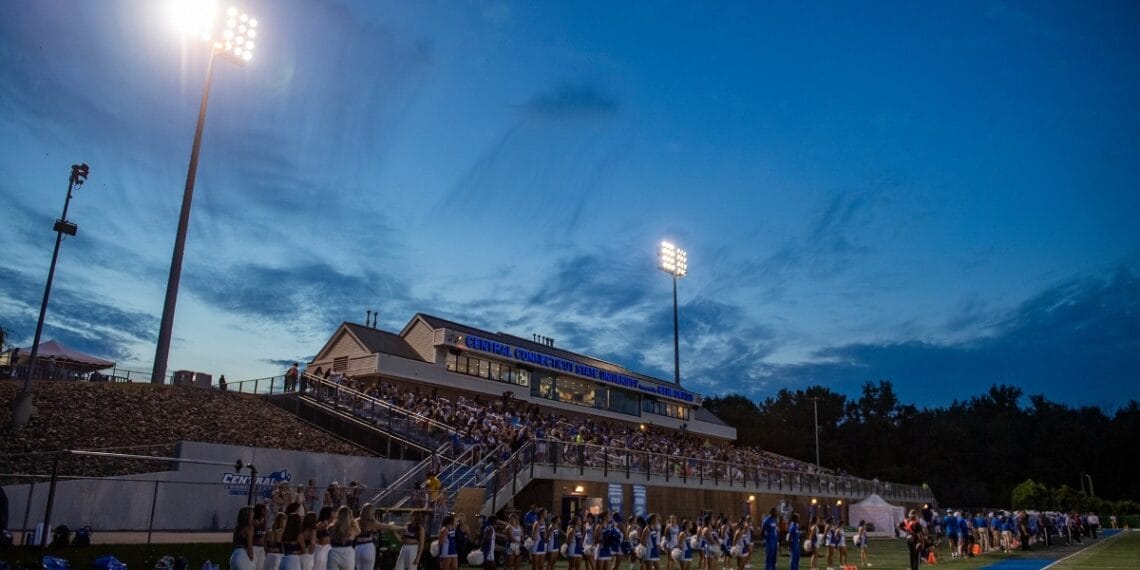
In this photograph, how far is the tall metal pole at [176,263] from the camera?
32750mm

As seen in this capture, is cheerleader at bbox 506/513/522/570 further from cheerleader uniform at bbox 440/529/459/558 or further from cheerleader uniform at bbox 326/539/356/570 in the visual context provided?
cheerleader uniform at bbox 326/539/356/570

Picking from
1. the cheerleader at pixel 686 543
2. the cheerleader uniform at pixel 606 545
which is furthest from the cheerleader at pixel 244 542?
the cheerleader at pixel 686 543

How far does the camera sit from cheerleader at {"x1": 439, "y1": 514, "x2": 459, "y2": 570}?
16812 millimetres

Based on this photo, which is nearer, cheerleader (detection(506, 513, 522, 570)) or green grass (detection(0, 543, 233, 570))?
green grass (detection(0, 543, 233, 570))

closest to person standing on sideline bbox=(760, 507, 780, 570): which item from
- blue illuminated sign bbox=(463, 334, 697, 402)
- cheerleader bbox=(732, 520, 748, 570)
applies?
cheerleader bbox=(732, 520, 748, 570)

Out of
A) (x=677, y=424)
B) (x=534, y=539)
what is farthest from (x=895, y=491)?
(x=534, y=539)

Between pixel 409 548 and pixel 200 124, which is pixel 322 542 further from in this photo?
pixel 200 124

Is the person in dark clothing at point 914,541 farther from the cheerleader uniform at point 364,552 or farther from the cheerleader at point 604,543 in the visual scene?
the cheerleader uniform at point 364,552

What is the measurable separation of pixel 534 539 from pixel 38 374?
29.7m

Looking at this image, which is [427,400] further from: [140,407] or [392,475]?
[140,407]

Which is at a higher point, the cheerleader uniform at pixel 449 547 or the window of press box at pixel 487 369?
the window of press box at pixel 487 369

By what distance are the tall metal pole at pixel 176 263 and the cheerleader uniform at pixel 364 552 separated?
2383 centimetres

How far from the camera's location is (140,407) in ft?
105

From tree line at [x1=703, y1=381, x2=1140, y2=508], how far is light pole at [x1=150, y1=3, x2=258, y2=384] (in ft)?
258
